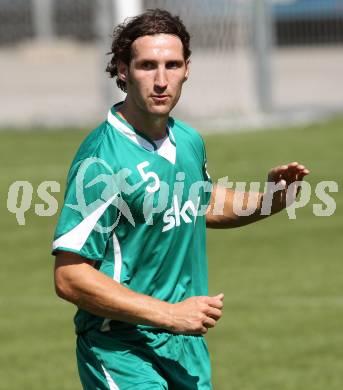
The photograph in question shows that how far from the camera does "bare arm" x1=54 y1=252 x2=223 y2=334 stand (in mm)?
5211

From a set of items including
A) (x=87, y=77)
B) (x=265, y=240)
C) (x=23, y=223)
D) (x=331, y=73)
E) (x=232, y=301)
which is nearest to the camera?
(x=232, y=301)

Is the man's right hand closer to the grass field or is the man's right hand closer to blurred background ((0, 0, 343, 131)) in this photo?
Answer: the grass field

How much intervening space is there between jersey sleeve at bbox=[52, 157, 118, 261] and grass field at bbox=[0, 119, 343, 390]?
3956 mm

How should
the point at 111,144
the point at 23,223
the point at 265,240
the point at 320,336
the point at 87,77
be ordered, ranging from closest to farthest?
Result: the point at 111,144, the point at 320,336, the point at 265,240, the point at 23,223, the point at 87,77

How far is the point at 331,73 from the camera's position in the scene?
2895cm

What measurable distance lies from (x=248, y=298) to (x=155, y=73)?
21.2ft

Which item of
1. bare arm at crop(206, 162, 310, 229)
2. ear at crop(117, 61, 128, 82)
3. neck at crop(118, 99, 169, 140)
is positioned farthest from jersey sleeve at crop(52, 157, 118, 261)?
bare arm at crop(206, 162, 310, 229)

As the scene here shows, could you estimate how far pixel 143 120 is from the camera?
563cm

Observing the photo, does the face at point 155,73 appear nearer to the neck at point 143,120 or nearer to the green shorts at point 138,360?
the neck at point 143,120

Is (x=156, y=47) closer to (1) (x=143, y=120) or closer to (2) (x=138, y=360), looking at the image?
(1) (x=143, y=120)

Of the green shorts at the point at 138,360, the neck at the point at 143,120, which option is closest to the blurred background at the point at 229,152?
the green shorts at the point at 138,360

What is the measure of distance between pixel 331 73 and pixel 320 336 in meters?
19.1

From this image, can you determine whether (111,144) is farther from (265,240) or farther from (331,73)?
(331,73)

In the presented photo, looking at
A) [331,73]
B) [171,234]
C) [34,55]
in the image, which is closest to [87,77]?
[34,55]
